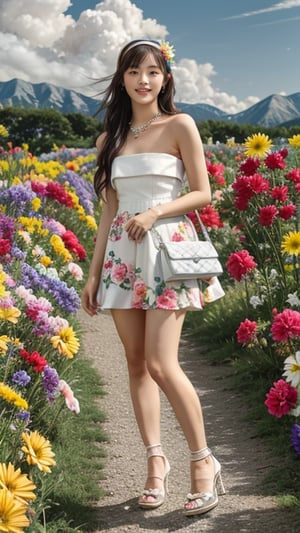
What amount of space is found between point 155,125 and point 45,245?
271 centimetres

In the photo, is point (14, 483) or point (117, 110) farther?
point (117, 110)

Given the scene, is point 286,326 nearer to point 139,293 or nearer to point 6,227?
point 139,293

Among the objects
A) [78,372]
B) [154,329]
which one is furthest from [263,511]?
[78,372]

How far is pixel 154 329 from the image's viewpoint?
2.96 metres

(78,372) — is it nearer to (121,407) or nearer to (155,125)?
(121,407)

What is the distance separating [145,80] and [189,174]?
0.40 m

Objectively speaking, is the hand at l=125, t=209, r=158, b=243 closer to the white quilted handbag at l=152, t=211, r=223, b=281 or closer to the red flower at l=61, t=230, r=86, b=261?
the white quilted handbag at l=152, t=211, r=223, b=281

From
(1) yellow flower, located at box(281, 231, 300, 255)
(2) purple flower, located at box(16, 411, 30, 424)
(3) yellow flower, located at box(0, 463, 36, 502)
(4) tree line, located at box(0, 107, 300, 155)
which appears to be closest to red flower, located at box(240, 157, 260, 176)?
(1) yellow flower, located at box(281, 231, 300, 255)

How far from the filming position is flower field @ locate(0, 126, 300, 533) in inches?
110

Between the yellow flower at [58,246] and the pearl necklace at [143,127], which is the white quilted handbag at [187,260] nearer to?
the pearl necklace at [143,127]

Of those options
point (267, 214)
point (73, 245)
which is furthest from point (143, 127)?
point (73, 245)

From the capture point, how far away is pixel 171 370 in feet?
9.75

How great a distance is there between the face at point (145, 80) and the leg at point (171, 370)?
849 mm

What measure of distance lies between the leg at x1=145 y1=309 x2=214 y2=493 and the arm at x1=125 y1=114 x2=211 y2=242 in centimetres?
33
